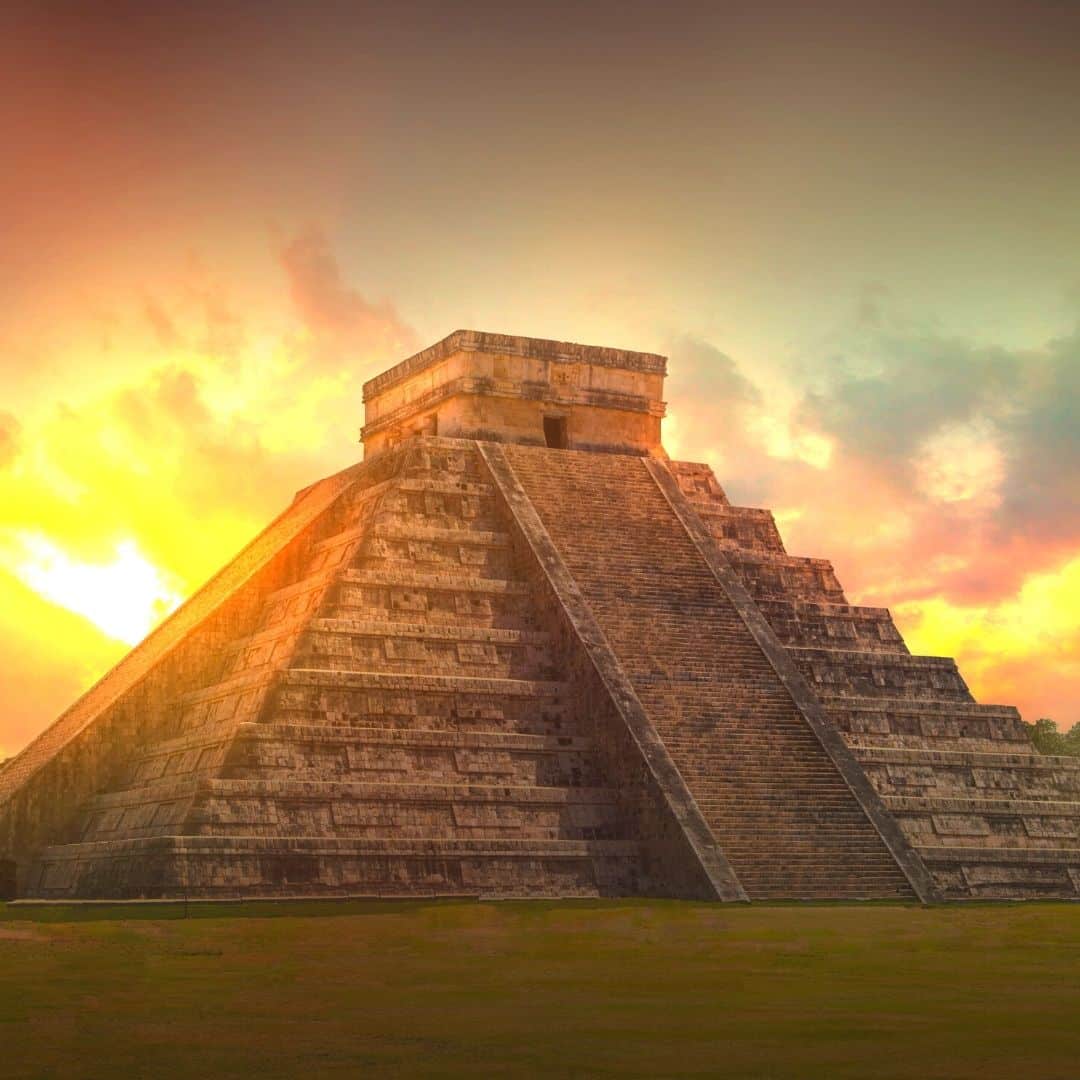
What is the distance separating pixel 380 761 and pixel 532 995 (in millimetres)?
11180

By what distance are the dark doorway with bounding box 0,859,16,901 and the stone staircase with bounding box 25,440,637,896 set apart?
557mm

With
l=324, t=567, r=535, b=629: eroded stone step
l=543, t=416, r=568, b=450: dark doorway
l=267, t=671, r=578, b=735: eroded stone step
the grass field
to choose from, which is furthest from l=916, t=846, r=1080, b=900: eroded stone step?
l=543, t=416, r=568, b=450: dark doorway

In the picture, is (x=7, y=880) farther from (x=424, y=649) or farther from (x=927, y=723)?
(x=927, y=723)

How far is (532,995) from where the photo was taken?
38.2ft

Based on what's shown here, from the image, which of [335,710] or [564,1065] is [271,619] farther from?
[564,1065]

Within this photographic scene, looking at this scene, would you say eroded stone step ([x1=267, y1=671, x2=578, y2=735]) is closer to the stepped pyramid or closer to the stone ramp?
the stepped pyramid

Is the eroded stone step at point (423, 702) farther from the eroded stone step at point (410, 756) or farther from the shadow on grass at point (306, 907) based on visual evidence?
the shadow on grass at point (306, 907)

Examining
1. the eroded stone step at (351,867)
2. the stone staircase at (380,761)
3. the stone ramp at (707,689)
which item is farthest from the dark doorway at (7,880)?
the stone ramp at (707,689)

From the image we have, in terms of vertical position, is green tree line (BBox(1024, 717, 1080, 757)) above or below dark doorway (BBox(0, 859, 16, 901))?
above

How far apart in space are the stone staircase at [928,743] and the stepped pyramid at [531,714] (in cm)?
5

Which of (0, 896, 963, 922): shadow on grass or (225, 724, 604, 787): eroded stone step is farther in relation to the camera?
(225, 724, 604, 787): eroded stone step

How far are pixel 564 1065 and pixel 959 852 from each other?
16943mm

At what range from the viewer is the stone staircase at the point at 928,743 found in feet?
82.3

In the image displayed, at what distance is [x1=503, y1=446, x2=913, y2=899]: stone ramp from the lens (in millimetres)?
22391
